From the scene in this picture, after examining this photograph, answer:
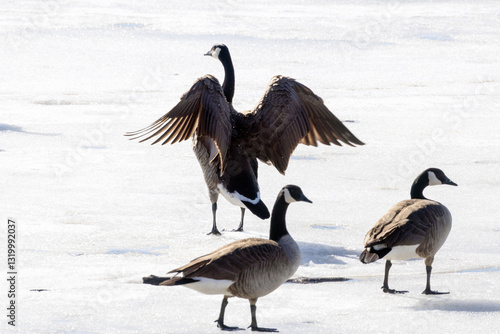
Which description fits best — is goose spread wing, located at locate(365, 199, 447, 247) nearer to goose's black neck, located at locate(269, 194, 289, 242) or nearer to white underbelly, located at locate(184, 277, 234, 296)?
goose's black neck, located at locate(269, 194, 289, 242)

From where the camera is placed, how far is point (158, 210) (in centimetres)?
670

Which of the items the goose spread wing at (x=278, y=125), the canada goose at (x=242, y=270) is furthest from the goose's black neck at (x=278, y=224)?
the goose spread wing at (x=278, y=125)

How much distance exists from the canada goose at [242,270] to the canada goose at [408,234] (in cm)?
63

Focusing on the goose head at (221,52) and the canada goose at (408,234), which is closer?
the canada goose at (408,234)

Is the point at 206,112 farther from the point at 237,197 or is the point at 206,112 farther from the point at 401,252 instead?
the point at 401,252

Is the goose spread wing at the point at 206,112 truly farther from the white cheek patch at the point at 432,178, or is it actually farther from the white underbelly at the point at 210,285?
the white underbelly at the point at 210,285

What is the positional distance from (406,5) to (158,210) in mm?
20745

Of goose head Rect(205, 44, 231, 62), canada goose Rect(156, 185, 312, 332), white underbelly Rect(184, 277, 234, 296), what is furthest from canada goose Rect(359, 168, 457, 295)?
goose head Rect(205, 44, 231, 62)

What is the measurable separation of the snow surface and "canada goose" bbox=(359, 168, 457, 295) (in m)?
0.25

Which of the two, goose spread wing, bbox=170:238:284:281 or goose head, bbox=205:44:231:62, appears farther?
goose head, bbox=205:44:231:62

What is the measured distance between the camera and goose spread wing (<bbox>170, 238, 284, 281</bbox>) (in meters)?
4.02

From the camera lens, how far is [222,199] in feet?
25.6

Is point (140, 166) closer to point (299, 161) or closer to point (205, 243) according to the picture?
point (299, 161)

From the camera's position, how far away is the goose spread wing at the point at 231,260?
13.2 ft
